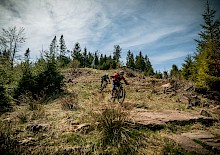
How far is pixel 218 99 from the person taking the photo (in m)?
13.5

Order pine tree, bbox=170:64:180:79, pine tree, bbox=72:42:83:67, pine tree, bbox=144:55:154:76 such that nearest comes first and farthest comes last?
pine tree, bbox=170:64:180:79 < pine tree, bbox=144:55:154:76 < pine tree, bbox=72:42:83:67

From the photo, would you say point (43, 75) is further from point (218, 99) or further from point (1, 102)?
point (218, 99)

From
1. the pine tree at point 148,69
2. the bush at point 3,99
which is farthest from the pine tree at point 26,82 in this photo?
the pine tree at point 148,69

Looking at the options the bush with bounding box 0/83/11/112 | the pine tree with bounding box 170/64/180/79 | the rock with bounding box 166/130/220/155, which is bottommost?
the rock with bounding box 166/130/220/155

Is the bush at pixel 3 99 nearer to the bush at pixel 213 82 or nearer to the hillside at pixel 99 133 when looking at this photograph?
Answer: the hillside at pixel 99 133

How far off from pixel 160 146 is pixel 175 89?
1150cm

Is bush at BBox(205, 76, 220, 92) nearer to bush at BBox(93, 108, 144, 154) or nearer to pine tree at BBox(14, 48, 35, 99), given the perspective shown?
bush at BBox(93, 108, 144, 154)

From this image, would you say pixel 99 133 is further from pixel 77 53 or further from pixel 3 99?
pixel 77 53

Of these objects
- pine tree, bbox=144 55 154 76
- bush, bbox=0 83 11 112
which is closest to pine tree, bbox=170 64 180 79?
pine tree, bbox=144 55 154 76

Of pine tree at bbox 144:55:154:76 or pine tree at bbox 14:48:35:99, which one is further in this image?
pine tree at bbox 144:55:154:76


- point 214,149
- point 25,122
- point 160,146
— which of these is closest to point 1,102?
point 25,122

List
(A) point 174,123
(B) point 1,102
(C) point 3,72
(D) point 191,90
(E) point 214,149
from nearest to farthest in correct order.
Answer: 1. (E) point 214,149
2. (A) point 174,123
3. (B) point 1,102
4. (C) point 3,72
5. (D) point 191,90

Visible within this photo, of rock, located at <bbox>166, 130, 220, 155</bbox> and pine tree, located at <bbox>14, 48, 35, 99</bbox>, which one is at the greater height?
pine tree, located at <bbox>14, 48, 35, 99</bbox>

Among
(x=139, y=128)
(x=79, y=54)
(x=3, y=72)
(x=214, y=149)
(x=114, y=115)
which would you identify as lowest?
(x=214, y=149)
